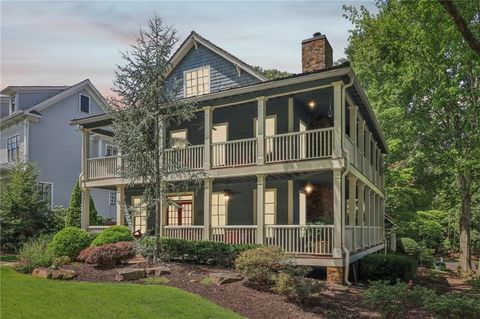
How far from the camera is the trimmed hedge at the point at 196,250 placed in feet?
45.0

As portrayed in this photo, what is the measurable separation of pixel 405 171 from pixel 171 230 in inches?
655

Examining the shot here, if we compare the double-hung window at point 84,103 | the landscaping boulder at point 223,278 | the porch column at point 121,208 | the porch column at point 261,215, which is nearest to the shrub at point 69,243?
the porch column at point 121,208

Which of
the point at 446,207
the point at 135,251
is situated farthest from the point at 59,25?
the point at 446,207

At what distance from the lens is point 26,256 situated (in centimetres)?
1175

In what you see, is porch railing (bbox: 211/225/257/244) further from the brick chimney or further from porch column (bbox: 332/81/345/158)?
the brick chimney

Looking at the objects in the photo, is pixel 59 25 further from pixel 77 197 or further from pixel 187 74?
pixel 77 197

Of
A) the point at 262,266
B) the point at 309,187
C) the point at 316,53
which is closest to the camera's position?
the point at 262,266

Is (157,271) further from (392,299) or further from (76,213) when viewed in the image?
(76,213)

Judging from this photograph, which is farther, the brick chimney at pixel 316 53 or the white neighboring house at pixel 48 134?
the white neighboring house at pixel 48 134

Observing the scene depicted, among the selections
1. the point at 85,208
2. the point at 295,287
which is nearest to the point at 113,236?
the point at 85,208

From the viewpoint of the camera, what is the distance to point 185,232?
16.4m

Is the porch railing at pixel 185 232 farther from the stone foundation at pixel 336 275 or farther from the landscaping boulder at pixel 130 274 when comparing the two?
the stone foundation at pixel 336 275

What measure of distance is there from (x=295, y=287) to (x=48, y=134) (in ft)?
74.4

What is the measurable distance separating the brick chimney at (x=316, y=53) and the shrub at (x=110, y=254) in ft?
34.1
